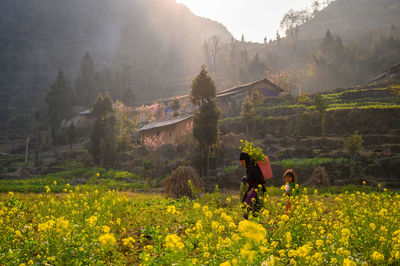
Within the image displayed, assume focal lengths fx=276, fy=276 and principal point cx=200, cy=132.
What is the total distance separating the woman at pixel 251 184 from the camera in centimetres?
597

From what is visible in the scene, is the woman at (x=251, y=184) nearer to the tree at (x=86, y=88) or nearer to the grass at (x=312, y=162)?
the grass at (x=312, y=162)

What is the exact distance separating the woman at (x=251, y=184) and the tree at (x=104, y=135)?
2473 centimetres

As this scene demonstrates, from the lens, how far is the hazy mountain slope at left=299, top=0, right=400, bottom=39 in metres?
97.1

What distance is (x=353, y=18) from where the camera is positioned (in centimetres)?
11425

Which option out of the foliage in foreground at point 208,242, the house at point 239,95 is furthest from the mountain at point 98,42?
the foliage in foreground at point 208,242

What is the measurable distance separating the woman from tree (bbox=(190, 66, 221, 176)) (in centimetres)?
1452

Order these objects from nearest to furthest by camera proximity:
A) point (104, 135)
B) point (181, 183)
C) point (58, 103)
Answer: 1. point (181, 183)
2. point (104, 135)
3. point (58, 103)

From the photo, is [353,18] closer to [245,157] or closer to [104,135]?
[104,135]

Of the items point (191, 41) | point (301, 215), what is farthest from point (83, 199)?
point (191, 41)

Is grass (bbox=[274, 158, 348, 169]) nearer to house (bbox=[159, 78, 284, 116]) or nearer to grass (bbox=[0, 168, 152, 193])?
grass (bbox=[0, 168, 152, 193])

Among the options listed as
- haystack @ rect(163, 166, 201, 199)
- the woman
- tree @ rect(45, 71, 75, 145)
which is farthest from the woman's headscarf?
tree @ rect(45, 71, 75, 145)

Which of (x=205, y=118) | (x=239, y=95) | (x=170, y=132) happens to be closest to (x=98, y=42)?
(x=239, y=95)

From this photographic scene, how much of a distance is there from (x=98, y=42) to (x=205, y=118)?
395 ft

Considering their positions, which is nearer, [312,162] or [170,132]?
[312,162]
